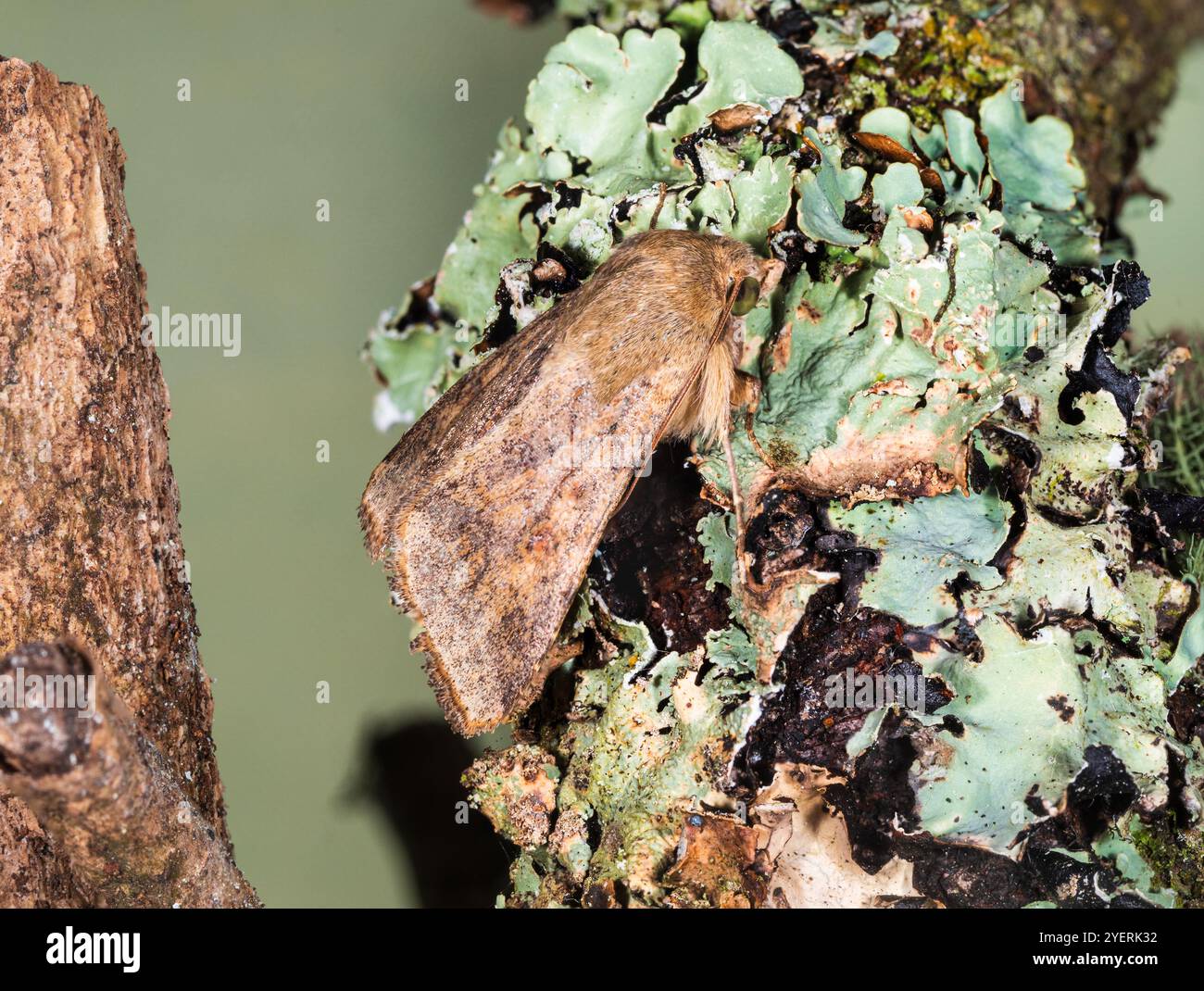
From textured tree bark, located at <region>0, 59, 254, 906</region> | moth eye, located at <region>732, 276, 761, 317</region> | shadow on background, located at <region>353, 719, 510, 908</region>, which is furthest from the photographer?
shadow on background, located at <region>353, 719, 510, 908</region>

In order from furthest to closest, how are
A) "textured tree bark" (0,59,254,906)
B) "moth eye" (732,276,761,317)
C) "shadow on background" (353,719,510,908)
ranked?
"shadow on background" (353,719,510,908)
"moth eye" (732,276,761,317)
"textured tree bark" (0,59,254,906)

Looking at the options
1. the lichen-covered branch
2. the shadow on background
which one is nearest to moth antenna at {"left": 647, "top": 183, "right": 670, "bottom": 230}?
the lichen-covered branch

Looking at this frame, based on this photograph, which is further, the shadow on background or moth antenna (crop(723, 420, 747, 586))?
the shadow on background

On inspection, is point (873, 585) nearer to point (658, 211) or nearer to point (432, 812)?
point (658, 211)

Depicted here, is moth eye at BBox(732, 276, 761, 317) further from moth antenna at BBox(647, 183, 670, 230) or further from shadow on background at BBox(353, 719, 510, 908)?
shadow on background at BBox(353, 719, 510, 908)

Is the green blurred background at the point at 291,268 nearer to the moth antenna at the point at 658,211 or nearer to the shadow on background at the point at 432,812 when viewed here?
the shadow on background at the point at 432,812
